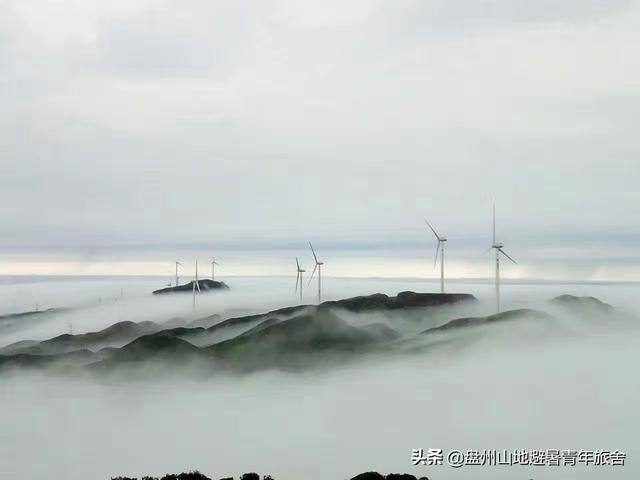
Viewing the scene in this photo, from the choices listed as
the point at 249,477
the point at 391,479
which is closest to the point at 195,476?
the point at 249,477

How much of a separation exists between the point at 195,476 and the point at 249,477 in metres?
16.0

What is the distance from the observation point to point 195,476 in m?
182

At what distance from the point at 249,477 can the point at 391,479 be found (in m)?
29.5

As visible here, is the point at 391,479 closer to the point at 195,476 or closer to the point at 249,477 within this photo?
the point at 249,477

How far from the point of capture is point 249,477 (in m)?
173

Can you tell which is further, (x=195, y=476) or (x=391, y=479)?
(x=195, y=476)

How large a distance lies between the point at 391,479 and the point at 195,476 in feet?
144
